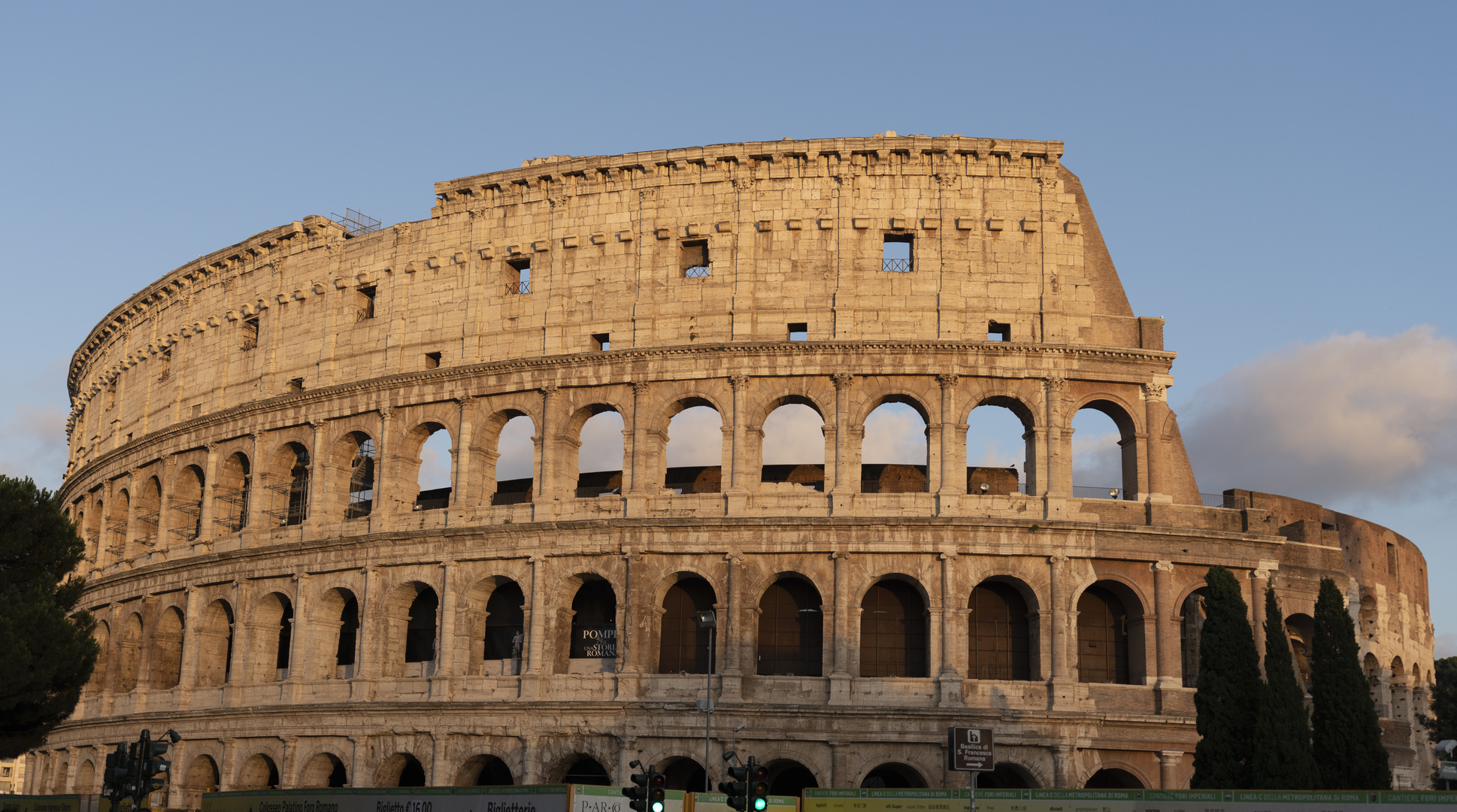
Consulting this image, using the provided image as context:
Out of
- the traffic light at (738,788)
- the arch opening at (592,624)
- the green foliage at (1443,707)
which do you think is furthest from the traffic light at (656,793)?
the green foliage at (1443,707)

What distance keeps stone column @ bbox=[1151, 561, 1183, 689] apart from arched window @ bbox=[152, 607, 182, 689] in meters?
29.7

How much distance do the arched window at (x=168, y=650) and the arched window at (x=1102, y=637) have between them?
91.4 feet

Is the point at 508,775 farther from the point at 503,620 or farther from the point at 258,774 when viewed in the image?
the point at 258,774

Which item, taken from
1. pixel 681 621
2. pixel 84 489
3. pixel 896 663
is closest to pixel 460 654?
pixel 681 621

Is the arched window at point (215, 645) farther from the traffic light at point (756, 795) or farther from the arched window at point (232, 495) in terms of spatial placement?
the traffic light at point (756, 795)

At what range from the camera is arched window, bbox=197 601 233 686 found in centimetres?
4372

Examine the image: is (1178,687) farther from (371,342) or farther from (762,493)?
(371,342)

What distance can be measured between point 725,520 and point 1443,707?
40.3 metres

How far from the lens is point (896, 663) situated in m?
36.7

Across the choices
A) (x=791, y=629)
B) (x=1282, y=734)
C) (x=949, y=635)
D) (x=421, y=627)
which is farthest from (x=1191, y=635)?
(x=421, y=627)

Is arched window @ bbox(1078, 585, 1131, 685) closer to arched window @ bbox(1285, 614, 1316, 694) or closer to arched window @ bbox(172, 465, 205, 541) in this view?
arched window @ bbox(1285, 614, 1316, 694)

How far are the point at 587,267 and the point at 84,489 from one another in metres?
25.9

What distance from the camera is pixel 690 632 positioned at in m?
38.1

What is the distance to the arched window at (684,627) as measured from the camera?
124 feet
